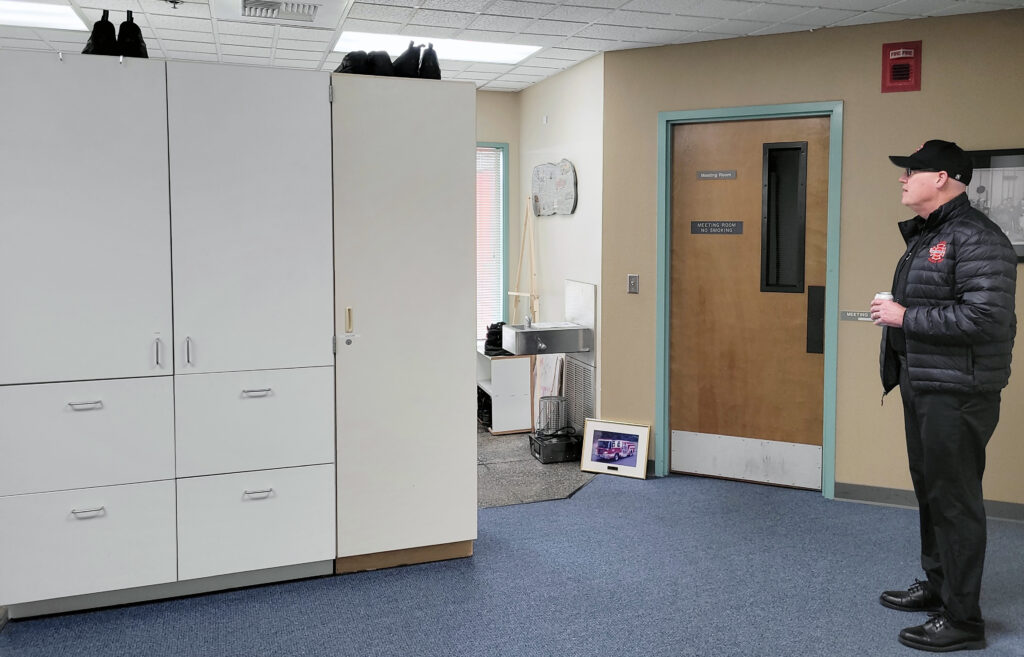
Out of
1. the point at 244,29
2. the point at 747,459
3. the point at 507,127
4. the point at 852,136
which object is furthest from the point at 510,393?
the point at 244,29

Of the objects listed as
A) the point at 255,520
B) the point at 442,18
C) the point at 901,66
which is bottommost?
→ the point at 255,520

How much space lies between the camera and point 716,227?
4645 millimetres

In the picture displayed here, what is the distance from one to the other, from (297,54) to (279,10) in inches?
50.9

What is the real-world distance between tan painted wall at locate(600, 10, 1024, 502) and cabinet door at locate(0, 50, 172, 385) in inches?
105

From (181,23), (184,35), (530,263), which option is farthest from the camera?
(530,263)

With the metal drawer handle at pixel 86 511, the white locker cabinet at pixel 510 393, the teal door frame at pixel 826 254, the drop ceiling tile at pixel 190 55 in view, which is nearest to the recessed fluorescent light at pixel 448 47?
the drop ceiling tile at pixel 190 55

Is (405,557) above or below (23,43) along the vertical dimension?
below

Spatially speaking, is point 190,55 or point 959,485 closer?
point 959,485

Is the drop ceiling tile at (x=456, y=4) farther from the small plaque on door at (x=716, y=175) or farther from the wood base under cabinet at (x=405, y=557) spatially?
the wood base under cabinet at (x=405, y=557)

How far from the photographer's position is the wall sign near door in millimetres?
4590

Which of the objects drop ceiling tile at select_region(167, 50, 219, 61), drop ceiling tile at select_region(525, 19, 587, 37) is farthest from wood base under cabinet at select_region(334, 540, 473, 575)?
drop ceiling tile at select_region(167, 50, 219, 61)

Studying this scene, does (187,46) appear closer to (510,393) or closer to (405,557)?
(510,393)

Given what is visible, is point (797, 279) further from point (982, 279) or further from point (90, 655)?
point (90, 655)

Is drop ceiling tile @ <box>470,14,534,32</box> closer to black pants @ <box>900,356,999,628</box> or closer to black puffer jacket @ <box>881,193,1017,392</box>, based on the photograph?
black puffer jacket @ <box>881,193,1017,392</box>
